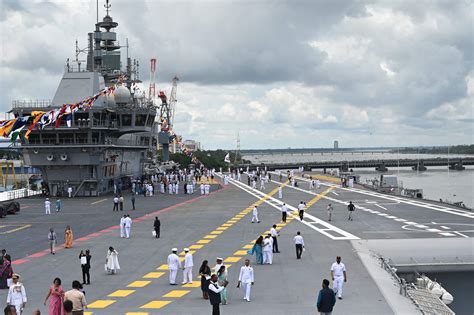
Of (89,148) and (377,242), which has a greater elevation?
(89,148)

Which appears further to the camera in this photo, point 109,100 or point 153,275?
point 109,100

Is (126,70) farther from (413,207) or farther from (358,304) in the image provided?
(358,304)

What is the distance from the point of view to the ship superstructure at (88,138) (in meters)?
52.4

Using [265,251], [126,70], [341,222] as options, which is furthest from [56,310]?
[126,70]

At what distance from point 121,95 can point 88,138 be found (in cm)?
755

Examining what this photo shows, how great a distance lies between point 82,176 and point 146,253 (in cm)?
3266

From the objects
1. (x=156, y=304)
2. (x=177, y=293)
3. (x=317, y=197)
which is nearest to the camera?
(x=156, y=304)

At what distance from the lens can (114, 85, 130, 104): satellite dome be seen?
5784cm

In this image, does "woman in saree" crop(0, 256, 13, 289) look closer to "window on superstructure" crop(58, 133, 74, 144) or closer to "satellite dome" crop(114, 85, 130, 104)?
"window on superstructure" crop(58, 133, 74, 144)

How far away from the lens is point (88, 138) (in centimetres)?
5253

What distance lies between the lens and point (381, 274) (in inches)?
736

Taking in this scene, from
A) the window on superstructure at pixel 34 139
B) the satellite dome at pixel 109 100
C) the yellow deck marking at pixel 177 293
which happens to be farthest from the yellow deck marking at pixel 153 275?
the satellite dome at pixel 109 100

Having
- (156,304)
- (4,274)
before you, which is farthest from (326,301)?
(4,274)

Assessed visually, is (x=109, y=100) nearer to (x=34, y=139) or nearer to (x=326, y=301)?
(x=34, y=139)
